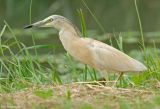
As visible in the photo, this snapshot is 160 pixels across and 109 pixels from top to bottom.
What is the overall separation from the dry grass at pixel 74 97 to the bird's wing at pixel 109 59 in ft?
1.44

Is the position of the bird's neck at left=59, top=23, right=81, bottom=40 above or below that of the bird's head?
below

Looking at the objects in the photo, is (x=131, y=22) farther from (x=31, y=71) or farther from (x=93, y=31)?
(x=31, y=71)

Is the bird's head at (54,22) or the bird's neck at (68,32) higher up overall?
the bird's head at (54,22)

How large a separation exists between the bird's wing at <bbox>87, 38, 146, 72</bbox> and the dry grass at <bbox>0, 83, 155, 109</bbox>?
1.44 ft

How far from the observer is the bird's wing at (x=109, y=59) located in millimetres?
6898

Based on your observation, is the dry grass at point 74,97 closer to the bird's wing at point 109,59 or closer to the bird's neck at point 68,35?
the bird's wing at point 109,59

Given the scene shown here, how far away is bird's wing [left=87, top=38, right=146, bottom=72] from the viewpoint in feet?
22.6

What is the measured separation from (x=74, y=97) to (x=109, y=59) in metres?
0.97

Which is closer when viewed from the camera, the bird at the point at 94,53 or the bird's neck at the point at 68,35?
the bird at the point at 94,53

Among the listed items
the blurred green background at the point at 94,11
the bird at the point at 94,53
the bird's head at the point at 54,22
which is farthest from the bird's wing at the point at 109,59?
the blurred green background at the point at 94,11

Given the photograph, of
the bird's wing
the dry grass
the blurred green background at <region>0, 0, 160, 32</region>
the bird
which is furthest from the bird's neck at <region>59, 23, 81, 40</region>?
the blurred green background at <region>0, 0, 160, 32</region>

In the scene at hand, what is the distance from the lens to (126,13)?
19.0 meters

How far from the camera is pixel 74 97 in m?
6.11

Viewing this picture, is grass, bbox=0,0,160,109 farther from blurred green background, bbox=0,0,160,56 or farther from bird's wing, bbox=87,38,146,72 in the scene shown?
blurred green background, bbox=0,0,160,56
